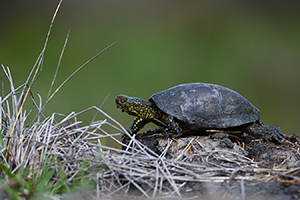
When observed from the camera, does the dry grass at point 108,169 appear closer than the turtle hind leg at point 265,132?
Yes

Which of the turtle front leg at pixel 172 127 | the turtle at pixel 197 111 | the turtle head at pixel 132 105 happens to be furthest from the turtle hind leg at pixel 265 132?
the turtle head at pixel 132 105

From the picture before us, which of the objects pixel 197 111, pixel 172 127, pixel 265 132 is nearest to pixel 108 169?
pixel 172 127

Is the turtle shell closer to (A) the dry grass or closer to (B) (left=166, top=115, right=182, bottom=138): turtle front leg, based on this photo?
(B) (left=166, top=115, right=182, bottom=138): turtle front leg

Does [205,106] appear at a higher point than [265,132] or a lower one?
higher

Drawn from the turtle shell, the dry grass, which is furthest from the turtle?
the dry grass

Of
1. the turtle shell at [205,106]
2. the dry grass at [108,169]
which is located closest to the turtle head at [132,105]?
the turtle shell at [205,106]

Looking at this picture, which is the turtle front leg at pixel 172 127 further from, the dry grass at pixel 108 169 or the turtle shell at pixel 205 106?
the dry grass at pixel 108 169

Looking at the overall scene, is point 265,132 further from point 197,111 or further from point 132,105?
point 132,105

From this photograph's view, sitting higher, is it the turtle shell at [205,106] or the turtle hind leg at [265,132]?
the turtle shell at [205,106]
